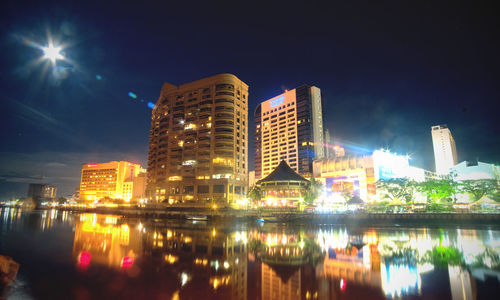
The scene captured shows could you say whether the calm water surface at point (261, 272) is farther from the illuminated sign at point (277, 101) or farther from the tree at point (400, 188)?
the illuminated sign at point (277, 101)

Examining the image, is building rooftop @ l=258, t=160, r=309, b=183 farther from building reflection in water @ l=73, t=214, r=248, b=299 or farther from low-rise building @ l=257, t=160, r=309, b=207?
building reflection in water @ l=73, t=214, r=248, b=299

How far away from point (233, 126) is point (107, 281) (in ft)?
282

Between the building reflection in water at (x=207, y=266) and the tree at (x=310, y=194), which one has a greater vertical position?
the tree at (x=310, y=194)

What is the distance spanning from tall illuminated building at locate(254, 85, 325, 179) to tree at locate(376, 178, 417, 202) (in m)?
65.8

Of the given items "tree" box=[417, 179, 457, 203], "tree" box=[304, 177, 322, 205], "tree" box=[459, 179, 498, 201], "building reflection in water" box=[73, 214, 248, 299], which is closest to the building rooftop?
"tree" box=[304, 177, 322, 205]

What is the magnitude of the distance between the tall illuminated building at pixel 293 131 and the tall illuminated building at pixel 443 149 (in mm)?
80217

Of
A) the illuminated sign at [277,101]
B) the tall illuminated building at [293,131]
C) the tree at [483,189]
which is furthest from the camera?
the illuminated sign at [277,101]

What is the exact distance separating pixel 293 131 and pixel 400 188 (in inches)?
3628

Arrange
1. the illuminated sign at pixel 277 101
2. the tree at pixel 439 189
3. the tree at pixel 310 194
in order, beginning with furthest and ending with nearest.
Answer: the illuminated sign at pixel 277 101
the tree at pixel 310 194
the tree at pixel 439 189

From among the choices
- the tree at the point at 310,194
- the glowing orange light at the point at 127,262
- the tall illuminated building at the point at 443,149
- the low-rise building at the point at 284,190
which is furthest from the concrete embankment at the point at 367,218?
the tall illuminated building at the point at 443,149

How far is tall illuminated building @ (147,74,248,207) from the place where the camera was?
9494cm

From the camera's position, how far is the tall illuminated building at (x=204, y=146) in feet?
311

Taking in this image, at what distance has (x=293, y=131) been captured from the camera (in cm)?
15988

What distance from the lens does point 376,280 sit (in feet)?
46.4
